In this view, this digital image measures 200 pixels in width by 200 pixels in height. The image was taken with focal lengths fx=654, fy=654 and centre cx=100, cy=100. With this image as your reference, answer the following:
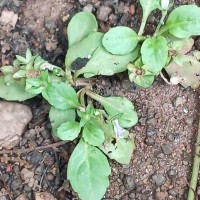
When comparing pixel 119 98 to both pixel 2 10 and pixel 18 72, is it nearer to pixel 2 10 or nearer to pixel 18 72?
pixel 18 72

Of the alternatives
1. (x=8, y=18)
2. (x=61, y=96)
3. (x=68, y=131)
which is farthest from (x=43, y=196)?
(x=8, y=18)

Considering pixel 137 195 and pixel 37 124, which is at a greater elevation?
pixel 37 124

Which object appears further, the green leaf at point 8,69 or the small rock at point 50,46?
the small rock at point 50,46

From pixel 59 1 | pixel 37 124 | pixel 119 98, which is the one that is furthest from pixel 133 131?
pixel 59 1

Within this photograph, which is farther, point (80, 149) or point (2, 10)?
point (2, 10)

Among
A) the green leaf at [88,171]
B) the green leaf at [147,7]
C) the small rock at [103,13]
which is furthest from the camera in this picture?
the small rock at [103,13]

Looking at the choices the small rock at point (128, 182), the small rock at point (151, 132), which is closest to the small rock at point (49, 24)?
the small rock at point (151, 132)

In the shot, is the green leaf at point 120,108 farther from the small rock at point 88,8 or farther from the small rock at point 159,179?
A: the small rock at point 88,8
